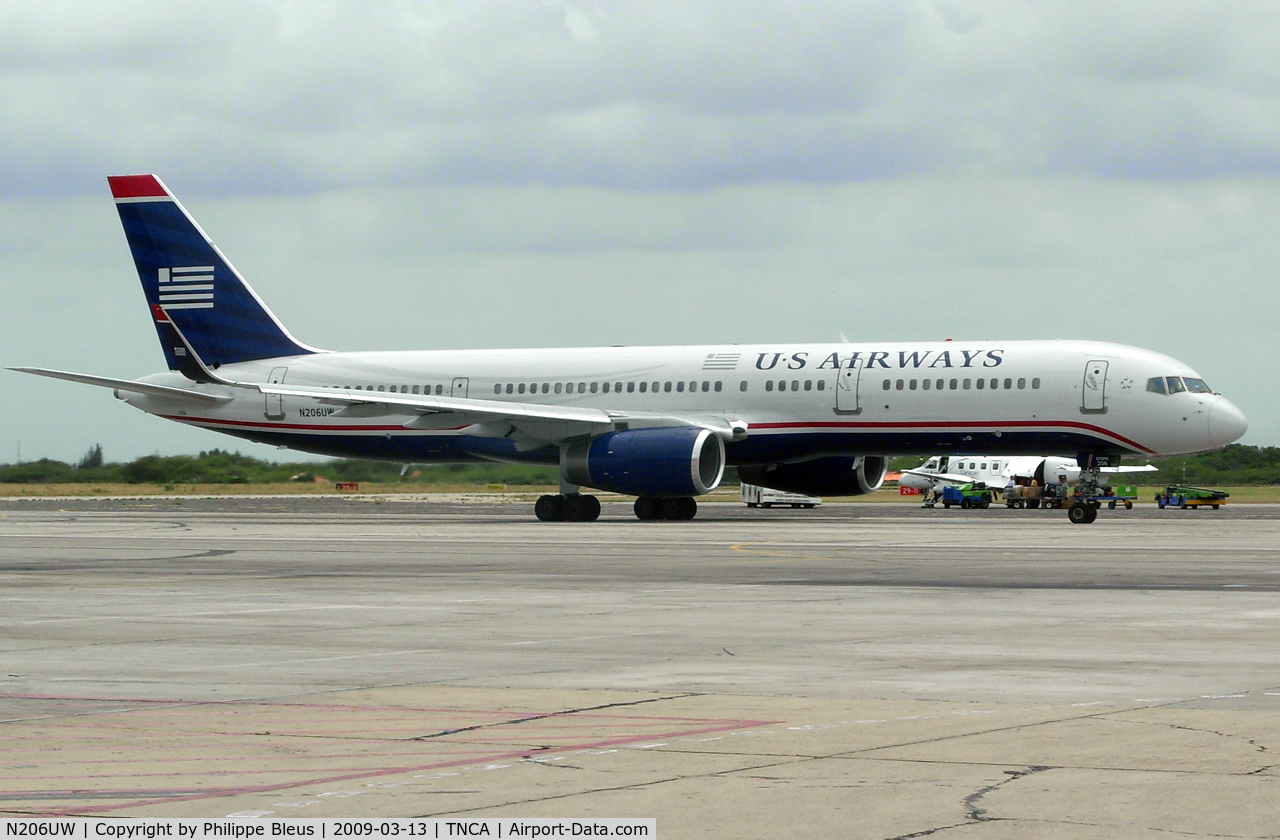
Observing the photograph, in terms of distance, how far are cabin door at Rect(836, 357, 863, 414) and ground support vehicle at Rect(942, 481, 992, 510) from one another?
27001mm

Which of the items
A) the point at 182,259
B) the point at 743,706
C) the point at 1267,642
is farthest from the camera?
the point at 182,259

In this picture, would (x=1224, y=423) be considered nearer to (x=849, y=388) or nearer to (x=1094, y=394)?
(x=1094, y=394)

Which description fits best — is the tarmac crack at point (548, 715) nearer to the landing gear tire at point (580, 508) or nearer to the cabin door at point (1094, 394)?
the cabin door at point (1094, 394)

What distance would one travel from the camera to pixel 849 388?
39125 millimetres

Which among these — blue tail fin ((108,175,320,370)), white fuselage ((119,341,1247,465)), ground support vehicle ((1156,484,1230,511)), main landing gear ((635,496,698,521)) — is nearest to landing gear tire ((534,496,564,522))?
white fuselage ((119,341,1247,465))

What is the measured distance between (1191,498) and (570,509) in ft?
104

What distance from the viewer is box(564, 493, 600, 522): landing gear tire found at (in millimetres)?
41750

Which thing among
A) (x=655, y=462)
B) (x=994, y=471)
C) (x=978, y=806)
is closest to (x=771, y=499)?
(x=994, y=471)

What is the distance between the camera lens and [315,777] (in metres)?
7.48

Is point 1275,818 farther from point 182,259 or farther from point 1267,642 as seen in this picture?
point 182,259

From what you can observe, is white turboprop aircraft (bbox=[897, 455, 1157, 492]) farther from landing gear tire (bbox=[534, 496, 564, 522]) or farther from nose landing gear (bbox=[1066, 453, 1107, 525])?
landing gear tire (bbox=[534, 496, 564, 522])

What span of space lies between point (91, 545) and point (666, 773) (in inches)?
976

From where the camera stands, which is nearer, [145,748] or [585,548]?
[145,748]

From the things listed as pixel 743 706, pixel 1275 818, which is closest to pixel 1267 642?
pixel 743 706
